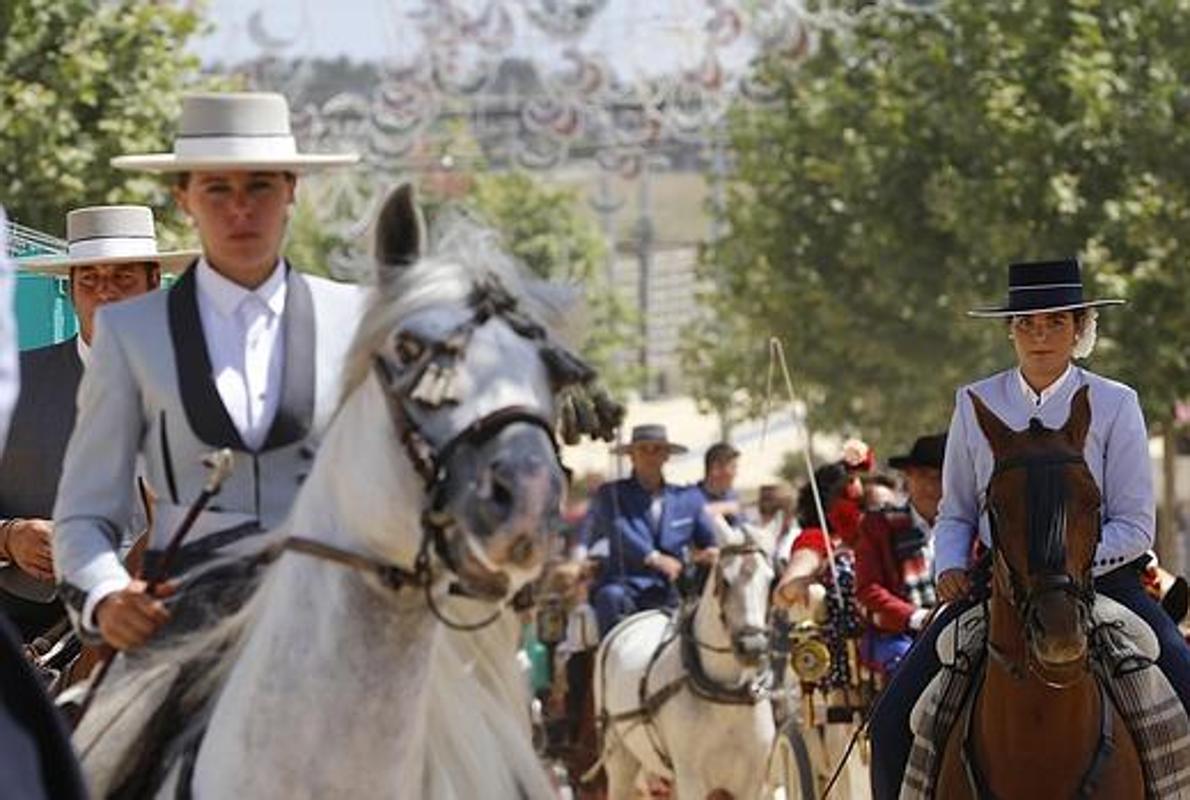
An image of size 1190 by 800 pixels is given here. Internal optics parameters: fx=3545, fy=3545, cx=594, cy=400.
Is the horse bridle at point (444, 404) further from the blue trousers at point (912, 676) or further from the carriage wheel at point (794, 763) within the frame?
the carriage wheel at point (794, 763)

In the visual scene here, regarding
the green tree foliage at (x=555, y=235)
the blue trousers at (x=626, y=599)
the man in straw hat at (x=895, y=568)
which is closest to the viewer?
the man in straw hat at (x=895, y=568)

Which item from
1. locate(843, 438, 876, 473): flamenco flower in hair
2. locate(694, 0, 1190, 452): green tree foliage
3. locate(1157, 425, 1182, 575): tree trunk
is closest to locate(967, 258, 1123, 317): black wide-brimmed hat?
locate(843, 438, 876, 473): flamenco flower in hair

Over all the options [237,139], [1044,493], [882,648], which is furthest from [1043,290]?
[882,648]

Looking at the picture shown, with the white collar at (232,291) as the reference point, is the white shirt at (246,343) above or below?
below

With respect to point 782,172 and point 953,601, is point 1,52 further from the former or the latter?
point 782,172

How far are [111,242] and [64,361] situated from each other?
0.41m

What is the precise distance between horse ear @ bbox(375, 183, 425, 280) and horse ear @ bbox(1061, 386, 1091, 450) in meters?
4.19

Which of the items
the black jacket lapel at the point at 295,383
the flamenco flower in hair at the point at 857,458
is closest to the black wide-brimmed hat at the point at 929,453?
the flamenco flower in hair at the point at 857,458

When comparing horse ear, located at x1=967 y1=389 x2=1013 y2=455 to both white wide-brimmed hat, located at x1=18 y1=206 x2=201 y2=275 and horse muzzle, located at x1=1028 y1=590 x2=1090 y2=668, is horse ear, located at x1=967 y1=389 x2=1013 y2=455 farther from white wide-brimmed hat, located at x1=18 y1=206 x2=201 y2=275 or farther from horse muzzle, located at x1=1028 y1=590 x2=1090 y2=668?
white wide-brimmed hat, located at x1=18 y1=206 x2=201 y2=275

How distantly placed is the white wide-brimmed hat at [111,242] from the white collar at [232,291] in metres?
2.80

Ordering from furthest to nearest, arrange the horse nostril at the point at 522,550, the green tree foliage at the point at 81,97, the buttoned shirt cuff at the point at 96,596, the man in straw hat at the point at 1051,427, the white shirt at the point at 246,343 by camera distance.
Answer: the green tree foliage at the point at 81,97 → the man in straw hat at the point at 1051,427 → the white shirt at the point at 246,343 → the buttoned shirt cuff at the point at 96,596 → the horse nostril at the point at 522,550

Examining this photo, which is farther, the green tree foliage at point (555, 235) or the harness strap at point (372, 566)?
the green tree foliage at point (555, 235)

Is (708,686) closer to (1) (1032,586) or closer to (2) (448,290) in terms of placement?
(1) (1032,586)

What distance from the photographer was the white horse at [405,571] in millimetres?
6738
